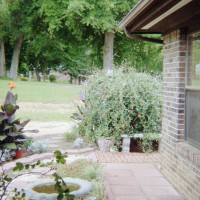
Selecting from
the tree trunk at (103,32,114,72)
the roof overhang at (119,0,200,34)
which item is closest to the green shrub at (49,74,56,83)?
the tree trunk at (103,32,114,72)

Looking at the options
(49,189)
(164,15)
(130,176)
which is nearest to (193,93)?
(164,15)

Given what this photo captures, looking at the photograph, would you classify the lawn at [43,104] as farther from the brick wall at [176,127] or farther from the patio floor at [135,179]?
the brick wall at [176,127]

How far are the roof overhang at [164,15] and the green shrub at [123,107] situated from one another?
2.75 metres

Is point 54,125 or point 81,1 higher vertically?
point 81,1

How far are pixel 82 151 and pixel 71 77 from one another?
1379 inches

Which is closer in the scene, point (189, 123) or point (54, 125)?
point (189, 123)

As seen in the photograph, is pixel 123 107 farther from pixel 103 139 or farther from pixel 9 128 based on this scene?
pixel 9 128

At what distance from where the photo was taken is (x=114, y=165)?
253 inches

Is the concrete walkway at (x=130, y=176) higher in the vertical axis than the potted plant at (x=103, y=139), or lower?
lower

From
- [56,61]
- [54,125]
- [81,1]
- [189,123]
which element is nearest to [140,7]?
[189,123]

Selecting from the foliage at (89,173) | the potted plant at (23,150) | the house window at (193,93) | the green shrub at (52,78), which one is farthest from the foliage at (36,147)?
the green shrub at (52,78)

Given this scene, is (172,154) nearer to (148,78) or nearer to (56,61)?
(148,78)

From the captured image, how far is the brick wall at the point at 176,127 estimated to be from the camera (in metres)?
4.37

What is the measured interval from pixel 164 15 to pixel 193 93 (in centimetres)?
102
